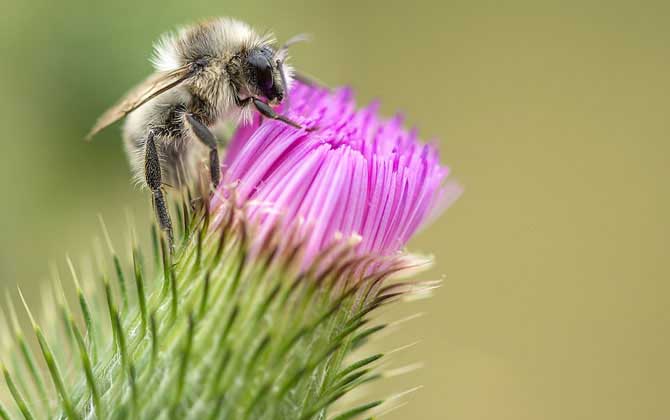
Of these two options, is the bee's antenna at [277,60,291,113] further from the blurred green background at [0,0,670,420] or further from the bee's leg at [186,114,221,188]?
the blurred green background at [0,0,670,420]

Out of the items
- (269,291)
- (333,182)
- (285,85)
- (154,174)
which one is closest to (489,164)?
(285,85)

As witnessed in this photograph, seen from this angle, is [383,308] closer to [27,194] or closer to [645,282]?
[27,194]

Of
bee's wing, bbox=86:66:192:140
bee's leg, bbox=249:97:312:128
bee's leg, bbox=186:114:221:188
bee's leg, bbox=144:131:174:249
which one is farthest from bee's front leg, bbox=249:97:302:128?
bee's leg, bbox=144:131:174:249

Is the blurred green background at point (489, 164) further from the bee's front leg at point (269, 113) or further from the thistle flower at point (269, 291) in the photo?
the thistle flower at point (269, 291)

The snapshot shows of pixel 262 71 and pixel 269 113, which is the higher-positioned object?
pixel 262 71

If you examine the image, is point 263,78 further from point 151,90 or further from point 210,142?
point 151,90

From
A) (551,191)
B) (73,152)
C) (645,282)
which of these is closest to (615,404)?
(645,282)

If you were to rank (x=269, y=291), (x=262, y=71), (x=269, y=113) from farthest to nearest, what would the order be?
(x=262, y=71), (x=269, y=113), (x=269, y=291)
